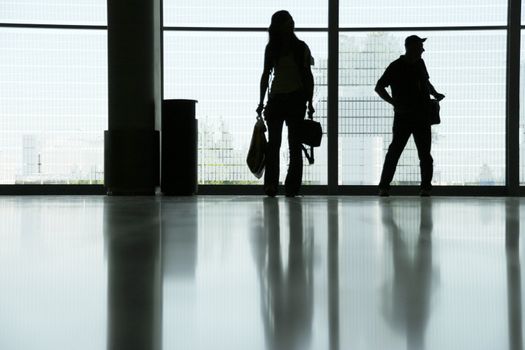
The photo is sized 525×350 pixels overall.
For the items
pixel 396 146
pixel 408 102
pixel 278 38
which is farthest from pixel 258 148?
pixel 408 102

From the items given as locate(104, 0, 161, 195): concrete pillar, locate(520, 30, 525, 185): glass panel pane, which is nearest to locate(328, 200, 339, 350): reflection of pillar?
locate(104, 0, 161, 195): concrete pillar

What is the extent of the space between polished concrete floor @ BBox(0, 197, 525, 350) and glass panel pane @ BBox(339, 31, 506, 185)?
743 cm

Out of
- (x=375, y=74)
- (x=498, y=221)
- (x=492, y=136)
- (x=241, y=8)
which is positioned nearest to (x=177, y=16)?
(x=241, y=8)

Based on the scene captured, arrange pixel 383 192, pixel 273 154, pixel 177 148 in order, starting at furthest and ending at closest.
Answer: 1. pixel 177 148
2. pixel 383 192
3. pixel 273 154

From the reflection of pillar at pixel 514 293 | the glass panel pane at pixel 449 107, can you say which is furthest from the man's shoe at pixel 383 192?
the reflection of pillar at pixel 514 293

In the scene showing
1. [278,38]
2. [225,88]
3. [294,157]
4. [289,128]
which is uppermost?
[278,38]

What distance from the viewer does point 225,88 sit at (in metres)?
9.72

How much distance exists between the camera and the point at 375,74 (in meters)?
9.81

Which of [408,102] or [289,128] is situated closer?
[289,128]

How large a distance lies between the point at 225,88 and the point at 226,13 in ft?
3.41

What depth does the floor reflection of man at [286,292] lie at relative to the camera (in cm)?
81

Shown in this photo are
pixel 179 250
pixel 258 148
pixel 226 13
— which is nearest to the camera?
pixel 179 250

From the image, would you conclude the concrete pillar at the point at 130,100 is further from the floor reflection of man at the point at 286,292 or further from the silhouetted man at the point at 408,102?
the floor reflection of man at the point at 286,292

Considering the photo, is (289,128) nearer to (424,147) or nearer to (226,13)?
(424,147)
